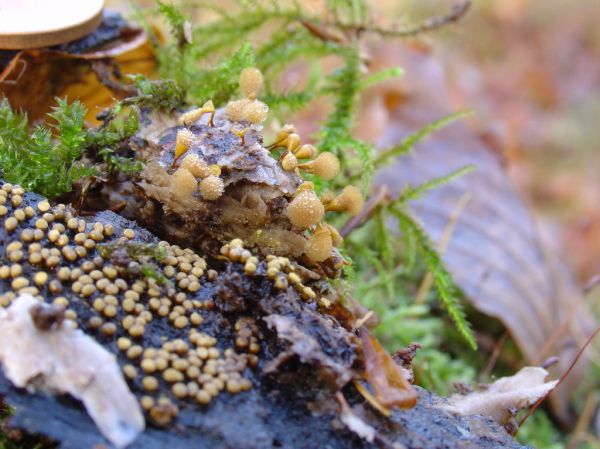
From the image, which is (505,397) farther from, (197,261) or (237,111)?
(237,111)

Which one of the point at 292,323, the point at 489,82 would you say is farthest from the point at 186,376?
the point at 489,82

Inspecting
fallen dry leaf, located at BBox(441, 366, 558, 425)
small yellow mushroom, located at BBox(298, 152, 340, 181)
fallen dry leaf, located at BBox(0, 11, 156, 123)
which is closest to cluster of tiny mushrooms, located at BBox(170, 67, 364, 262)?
small yellow mushroom, located at BBox(298, 152, 340, 181)

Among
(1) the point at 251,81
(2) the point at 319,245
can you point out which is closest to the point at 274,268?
(2) the point at 319,245

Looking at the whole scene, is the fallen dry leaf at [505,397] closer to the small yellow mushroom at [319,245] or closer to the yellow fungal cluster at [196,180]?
the small yellow mushroom at [319,245]

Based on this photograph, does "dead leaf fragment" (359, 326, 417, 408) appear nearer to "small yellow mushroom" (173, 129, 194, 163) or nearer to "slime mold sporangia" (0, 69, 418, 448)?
"slime mold sporangia" (0, 69, 418, 448)

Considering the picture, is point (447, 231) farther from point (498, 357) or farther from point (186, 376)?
point (186, 376)

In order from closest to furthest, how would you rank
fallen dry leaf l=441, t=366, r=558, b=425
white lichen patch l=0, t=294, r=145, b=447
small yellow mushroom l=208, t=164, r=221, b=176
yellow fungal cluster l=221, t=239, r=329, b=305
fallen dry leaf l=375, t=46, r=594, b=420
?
white lichen patch l=0, t=294, r=145, b=447 → yellow fungal cluster l=221, t=239, r=329, b=305 → small yellow mushroom l=208, t=164, r=221, b=176 → fallen dry leaf l=441, t=366, r=558, b=425 → fallen dry leaf l=375, t=46, r=594, b=420

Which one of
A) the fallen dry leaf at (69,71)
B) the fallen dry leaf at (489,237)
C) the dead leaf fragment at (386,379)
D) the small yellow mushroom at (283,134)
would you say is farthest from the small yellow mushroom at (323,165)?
the fallen dry leaf at (489,237)

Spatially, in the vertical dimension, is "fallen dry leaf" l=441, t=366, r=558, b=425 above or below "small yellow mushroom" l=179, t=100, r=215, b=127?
below
